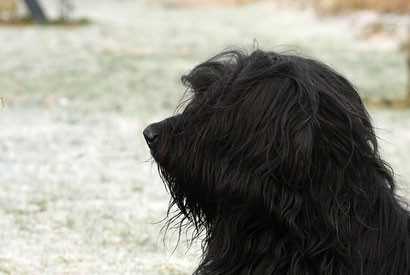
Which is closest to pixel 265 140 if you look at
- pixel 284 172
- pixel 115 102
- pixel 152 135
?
pixel 284 172

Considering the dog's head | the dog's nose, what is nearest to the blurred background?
the dog's head

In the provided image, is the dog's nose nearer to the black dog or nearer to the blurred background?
the black dog

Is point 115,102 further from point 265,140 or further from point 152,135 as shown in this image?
point 265,140

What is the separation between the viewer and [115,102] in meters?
12.2

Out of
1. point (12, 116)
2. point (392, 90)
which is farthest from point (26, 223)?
point (392, 90)

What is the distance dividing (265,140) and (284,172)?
13cm

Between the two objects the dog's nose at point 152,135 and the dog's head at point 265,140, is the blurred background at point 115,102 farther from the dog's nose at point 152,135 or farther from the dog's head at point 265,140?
the dog's nose at point 152,135

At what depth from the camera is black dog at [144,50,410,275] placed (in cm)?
305

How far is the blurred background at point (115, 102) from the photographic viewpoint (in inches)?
221

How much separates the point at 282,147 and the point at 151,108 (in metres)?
8.85

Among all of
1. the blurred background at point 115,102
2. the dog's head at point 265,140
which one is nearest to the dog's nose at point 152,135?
the dog's head at point 265,140

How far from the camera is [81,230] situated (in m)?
5.94

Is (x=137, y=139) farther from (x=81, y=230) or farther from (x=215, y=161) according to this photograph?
(x=215, y=161)

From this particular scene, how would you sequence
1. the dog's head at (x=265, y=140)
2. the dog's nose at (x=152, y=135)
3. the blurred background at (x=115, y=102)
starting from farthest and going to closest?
the blurred background at (x=115, y=102)
the dog's nose at (x=152, y=135)
the dog's head at (x=265, y=140)
